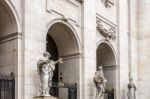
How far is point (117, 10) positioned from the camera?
73.4 ft

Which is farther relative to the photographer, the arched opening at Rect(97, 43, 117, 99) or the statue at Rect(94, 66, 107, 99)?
the arched opening at Rect(97, 43, 117, 99)

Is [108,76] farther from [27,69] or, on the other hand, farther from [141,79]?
[27,69]

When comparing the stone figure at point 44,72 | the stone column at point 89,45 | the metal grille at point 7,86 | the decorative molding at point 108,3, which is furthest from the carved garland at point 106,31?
the metal grille at point 7,86

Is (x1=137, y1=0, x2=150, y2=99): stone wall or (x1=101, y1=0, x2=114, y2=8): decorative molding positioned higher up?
(x1=101, y1=0, x2=114, y2=8): decorative molding

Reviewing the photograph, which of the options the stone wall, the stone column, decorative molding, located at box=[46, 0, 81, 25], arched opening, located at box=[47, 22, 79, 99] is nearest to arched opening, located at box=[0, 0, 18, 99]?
decorative molding, located at box=[46, 0, 81, 25]

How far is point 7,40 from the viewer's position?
47.9ft

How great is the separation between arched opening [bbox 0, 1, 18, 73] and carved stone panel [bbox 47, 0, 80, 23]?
2.06m

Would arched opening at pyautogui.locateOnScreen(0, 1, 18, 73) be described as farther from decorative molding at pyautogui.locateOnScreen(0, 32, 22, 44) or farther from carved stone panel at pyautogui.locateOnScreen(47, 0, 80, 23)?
carved stone panel at pyautogui.locateOnScreen(47, 0, 80, 23)

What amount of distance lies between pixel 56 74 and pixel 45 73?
4.87 m

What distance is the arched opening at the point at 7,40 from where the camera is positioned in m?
14.2

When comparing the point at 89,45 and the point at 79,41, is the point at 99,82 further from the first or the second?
the point at 79,41

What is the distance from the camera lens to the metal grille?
13.9m

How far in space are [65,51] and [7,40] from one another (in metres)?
4.48

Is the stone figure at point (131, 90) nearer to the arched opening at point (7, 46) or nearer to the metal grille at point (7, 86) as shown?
the arched opening at point (7, 46)
